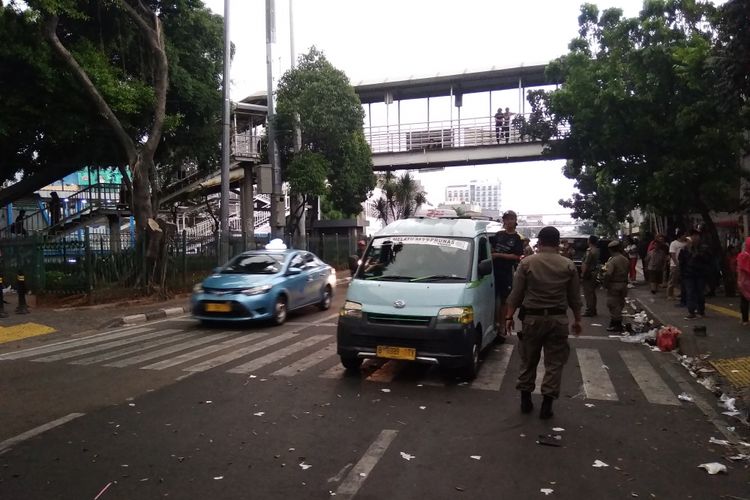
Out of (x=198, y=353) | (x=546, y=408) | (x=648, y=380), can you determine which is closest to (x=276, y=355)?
(x=198, y=353)

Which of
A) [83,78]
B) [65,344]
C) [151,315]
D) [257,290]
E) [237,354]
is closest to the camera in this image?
[237,354]

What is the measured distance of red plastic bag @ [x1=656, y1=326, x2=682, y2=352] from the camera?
920 cm

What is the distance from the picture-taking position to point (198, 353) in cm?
894

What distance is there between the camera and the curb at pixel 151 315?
13094mm

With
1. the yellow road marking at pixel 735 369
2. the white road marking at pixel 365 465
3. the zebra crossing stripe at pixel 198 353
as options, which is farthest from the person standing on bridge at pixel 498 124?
the white road marking at pixel 365 465

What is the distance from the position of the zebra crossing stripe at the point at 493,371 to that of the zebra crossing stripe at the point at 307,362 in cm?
227

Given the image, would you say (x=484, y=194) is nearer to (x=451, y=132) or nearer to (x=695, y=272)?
(x=451, y=132)

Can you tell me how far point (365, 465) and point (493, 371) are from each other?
11.7 ft

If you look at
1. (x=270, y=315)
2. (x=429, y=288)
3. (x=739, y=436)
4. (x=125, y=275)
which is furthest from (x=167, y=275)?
(x=739, y=436)

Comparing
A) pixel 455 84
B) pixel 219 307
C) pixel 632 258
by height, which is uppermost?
pixel 455 84

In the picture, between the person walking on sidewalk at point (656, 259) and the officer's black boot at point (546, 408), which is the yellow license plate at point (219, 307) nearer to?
the officer's black boot at point (546, 408)

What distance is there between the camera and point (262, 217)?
4078cm

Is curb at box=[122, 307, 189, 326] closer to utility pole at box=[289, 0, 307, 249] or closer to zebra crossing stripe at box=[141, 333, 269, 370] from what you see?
zebra crossing stripe at box=[141, 333, 269, 370]

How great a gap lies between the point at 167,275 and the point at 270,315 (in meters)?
7.18
